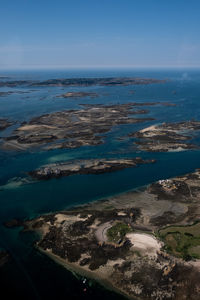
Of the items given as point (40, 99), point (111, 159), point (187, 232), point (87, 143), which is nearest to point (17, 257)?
point (187, 232)

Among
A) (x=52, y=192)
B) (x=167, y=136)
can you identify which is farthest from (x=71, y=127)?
(x=52, y=192)

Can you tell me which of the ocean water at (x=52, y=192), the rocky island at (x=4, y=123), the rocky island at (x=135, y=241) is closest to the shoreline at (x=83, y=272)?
the rocky island at (x=135, y=241)

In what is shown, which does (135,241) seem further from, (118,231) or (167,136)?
(167,136)

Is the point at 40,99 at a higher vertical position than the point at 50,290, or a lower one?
Answer: higher

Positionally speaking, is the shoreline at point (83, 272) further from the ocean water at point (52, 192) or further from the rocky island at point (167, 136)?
the rocky island at point (167, 136)

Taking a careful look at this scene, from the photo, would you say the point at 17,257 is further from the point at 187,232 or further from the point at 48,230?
the point at 187,232

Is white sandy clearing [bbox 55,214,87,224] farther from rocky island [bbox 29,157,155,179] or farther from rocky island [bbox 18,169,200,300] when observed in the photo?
rocky island [bbox 29,157,155,179]
